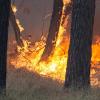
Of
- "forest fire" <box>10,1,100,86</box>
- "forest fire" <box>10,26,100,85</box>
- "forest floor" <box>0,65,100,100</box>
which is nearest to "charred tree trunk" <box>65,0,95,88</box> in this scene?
"forest floor" <box>0,65,100,100</box>

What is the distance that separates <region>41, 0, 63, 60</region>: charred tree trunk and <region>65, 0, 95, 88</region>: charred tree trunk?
20.8 feet

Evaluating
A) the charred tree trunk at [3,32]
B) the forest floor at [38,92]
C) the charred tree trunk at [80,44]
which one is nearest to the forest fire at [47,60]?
the forest floor at [38,92]

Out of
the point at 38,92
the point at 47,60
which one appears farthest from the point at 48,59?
the point at 38,92

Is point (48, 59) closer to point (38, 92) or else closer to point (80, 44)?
point (80, 44)

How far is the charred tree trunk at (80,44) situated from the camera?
10477 mm

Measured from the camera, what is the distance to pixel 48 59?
17422 mm

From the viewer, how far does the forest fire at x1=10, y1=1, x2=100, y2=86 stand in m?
15.5

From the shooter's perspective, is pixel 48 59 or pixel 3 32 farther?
pixel 48 59

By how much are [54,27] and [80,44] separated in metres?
6.94

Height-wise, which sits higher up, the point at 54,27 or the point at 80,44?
the point at 54,27

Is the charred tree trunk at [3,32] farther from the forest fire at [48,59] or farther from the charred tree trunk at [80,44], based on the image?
the forest fire at [48,59]

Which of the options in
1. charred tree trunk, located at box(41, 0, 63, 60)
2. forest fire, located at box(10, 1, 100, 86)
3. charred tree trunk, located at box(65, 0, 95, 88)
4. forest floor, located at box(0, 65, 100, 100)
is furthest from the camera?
charred tree trunk, located at box(41, 0, 63, 60)

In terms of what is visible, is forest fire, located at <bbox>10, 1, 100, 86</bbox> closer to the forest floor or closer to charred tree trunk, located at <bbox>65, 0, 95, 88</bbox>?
the forest floor

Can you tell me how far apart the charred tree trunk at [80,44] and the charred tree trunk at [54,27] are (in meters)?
6.35
